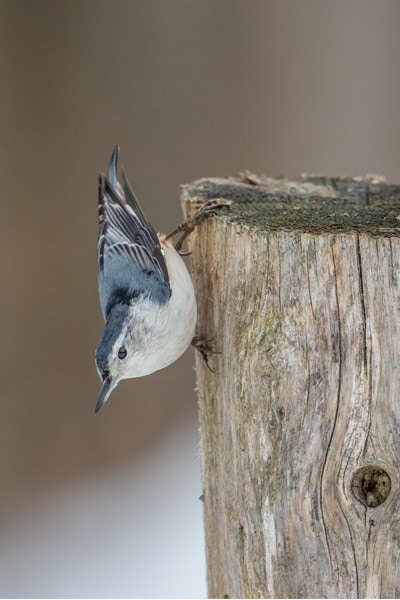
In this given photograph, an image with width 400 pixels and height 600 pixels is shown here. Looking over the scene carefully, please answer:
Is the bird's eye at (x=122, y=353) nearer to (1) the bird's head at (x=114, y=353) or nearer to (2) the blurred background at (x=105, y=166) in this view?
(1) the bird's head at (x=114, y=353)

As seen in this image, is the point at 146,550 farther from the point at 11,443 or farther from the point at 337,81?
the point at 337,81

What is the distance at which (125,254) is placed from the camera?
2641mm

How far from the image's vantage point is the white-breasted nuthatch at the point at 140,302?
233 cm

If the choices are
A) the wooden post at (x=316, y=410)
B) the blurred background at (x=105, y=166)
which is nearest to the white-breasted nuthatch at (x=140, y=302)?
the wooden post at (x=316, y=410)

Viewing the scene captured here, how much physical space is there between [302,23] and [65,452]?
2.87m

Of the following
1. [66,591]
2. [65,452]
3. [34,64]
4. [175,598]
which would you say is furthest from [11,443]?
[34,64]

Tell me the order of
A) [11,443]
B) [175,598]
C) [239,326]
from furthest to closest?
1. [11,443]
2. [175,598]
3. [239,326]

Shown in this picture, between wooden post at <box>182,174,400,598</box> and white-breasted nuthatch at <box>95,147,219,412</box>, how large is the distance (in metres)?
0.35

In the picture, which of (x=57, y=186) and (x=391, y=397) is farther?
(x=57, y=186)

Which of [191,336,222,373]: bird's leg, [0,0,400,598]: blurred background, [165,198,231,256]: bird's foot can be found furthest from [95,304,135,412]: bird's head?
[0,0,400,598]: blurred background

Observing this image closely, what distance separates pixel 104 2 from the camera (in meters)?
4.41

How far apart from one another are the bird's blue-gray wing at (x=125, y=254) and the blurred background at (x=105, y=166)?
5.13 ft

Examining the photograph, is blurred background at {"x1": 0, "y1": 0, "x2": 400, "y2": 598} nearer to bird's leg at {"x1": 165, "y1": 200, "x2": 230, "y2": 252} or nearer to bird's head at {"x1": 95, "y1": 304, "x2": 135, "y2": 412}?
bird's head at {"x1": 95, "y1": 304, "x2": 135, "y2": 412}

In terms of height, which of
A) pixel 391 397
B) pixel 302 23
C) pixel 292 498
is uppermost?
pixel 302 23
